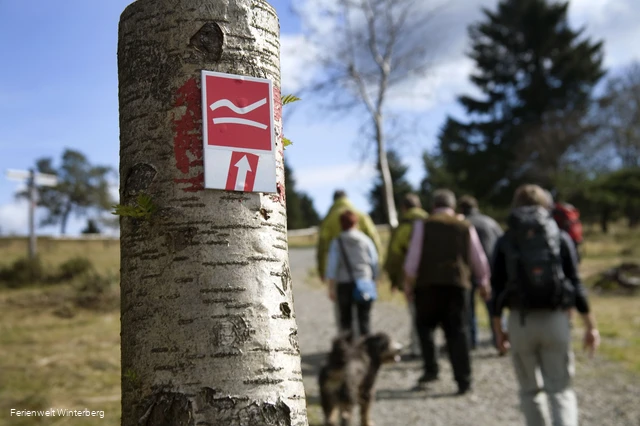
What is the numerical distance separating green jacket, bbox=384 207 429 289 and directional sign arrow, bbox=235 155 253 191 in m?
6.00

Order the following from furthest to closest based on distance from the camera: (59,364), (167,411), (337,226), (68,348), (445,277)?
(68,348) < (337,226) < (59,364) < (445,277) < (167,411)

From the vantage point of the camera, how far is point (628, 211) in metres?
31.0

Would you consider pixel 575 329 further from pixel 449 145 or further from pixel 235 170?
pixel 449 145

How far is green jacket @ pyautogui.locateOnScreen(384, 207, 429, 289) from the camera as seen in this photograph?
735 centimetres

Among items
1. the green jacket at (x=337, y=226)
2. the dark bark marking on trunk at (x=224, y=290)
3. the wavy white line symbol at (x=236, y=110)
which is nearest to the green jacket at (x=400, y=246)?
the green jacket at (x=337, y=226)

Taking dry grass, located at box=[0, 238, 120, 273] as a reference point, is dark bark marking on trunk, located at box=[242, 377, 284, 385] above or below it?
Answer: below

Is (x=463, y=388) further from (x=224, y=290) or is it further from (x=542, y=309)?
(x=224, y=290)

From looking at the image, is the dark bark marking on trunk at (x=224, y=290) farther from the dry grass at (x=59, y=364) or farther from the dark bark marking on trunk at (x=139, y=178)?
the dry grass at (x=59, y=364)

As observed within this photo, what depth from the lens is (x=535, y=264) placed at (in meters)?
4.02

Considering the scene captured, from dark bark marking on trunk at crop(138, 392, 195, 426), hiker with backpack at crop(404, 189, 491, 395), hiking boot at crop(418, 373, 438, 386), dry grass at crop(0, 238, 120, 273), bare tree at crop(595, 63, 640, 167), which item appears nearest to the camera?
dark bark marking on trunk at crop(138, 392, 195, 426)

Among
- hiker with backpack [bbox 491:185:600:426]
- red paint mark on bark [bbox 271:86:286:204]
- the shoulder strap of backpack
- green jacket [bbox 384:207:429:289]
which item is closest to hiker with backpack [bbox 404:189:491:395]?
the shoulder strap of backpack

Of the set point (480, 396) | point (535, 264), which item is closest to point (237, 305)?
point (535, 264)

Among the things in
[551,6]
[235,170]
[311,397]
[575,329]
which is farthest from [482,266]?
[551,6]

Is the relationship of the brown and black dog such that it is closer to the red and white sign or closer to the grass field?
the grass field
